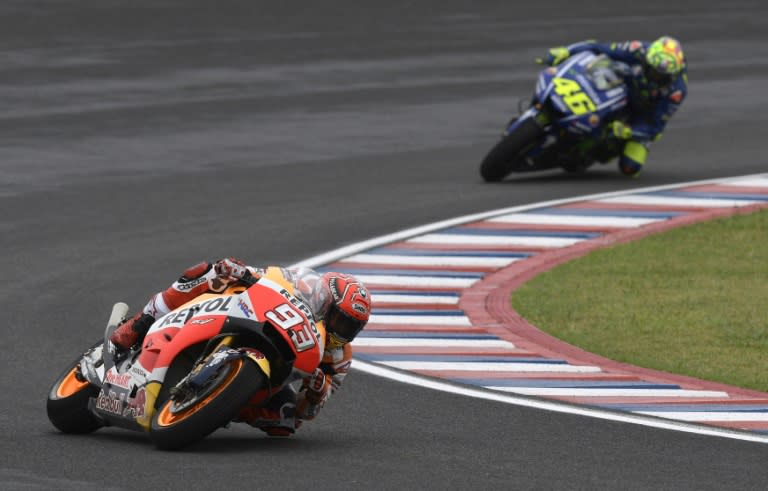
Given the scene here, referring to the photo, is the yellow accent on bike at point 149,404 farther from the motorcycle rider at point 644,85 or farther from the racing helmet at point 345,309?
the motorcycle rider at point 644,85

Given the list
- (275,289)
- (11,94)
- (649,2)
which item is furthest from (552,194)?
(649,2)

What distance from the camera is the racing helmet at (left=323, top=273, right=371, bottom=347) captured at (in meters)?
9.53

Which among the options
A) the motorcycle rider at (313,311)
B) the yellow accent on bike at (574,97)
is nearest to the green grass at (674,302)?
the yellow accent on bike at (574,97)

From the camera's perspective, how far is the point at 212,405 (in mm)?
9016

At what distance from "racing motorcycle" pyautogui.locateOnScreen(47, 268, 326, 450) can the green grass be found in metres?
3.66

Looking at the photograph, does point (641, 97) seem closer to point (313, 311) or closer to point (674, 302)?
point (674, 302)

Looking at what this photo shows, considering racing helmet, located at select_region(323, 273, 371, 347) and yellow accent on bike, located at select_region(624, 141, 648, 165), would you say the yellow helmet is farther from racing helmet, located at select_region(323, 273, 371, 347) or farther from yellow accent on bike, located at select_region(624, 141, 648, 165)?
racing helmet, located at select_region(323, 273, 371, 347)

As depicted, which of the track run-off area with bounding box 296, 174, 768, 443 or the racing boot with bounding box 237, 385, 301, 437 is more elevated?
the racing boot with bounding box 237, 385, 301, 437

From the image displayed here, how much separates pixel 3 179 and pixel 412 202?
4.57 metres

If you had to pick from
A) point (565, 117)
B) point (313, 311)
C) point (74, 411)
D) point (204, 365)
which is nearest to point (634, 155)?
point (565, 117)

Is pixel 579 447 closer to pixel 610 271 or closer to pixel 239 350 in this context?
pixel 239 350

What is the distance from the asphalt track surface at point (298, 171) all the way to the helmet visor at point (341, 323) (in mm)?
632

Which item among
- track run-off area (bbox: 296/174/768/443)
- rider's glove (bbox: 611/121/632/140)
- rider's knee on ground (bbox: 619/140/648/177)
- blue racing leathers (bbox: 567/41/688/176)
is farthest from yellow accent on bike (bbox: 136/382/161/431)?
rider's knee on ground (bbox: 619/140/648/177)

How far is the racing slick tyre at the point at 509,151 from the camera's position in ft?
65.6
